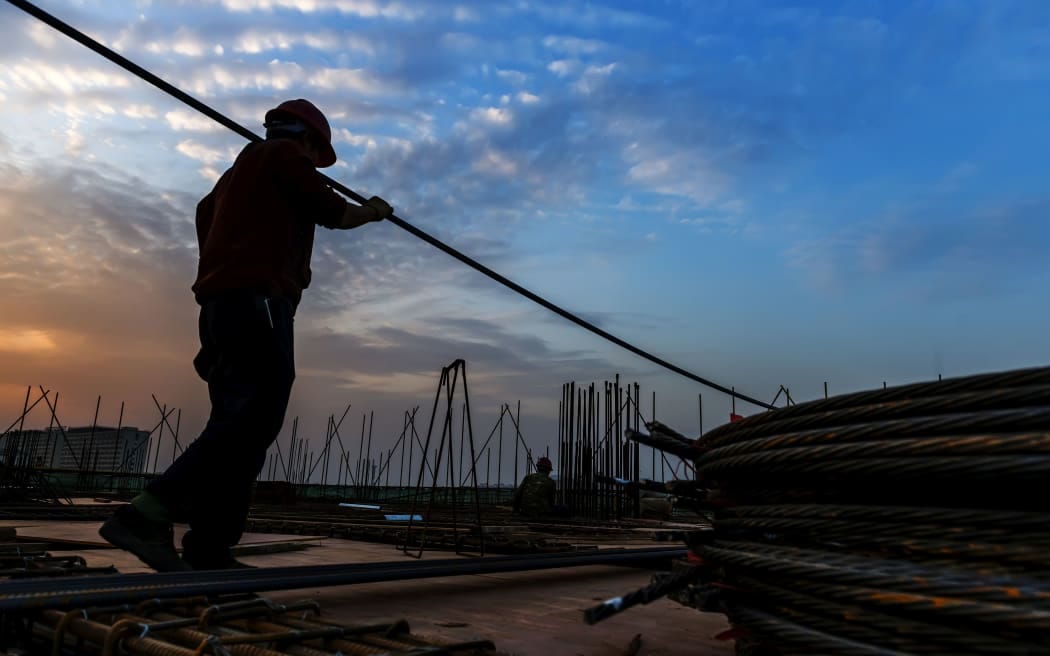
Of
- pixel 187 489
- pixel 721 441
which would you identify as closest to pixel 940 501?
pixel 721 441

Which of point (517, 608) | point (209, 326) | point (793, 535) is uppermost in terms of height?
point (209, 326)

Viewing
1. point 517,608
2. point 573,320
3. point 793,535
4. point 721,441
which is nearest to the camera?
point 793,535

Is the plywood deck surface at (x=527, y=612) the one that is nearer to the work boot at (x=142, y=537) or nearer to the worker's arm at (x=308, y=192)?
the work boot at (x=142, y=537)

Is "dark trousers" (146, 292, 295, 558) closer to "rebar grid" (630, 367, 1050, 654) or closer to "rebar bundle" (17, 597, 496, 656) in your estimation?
"rebar bundle" (17, 597, 496, 656)

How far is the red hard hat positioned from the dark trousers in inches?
25.2

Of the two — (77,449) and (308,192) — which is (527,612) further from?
(77,449)

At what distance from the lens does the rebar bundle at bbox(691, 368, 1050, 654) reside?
0.74m

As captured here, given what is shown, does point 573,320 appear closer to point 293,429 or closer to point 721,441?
point 721,441

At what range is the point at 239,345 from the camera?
180cm

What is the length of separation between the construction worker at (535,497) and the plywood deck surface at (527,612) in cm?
568

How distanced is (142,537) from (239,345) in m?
0.52

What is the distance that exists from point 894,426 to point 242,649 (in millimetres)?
910

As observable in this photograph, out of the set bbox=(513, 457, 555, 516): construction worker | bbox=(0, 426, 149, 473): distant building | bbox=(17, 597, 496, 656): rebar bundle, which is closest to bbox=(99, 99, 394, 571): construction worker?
bbox=(17, 597, 496, 656): rebar bundle

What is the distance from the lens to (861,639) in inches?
32.7
